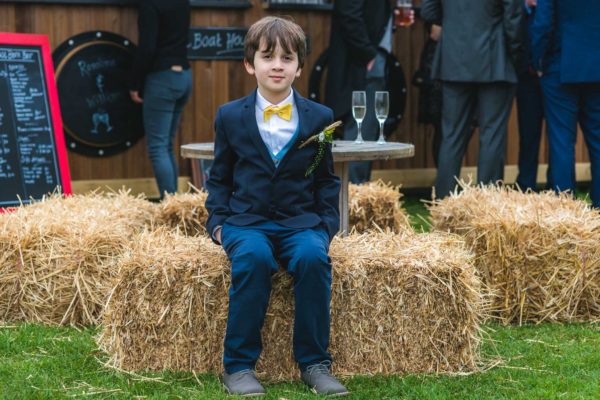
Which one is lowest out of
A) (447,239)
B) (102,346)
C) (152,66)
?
(102,346)

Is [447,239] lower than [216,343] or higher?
higher

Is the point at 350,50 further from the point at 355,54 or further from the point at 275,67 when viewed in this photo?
the point at 275,67

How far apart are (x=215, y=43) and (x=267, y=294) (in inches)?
203

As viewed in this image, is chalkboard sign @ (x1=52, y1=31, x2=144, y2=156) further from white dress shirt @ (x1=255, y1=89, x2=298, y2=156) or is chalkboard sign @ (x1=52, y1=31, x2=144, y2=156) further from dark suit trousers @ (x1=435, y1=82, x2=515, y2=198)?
white dress shirt @ (x1=255, y1=89, x2=298, y2=156)

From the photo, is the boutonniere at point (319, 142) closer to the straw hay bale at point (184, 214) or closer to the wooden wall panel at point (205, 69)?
the straw hay bale at point (184, 214)

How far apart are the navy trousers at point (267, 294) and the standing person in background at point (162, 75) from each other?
3966 millimetres

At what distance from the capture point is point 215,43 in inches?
349

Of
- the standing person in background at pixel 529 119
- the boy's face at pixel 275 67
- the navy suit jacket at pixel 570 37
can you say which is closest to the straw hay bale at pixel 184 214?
the boy's face at pixel 275 67

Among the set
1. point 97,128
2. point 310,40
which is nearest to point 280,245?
point 97,128

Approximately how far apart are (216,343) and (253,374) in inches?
11.5

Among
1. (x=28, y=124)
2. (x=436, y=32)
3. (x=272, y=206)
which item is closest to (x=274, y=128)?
(x=272, y=206)

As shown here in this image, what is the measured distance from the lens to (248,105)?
4.29 meters

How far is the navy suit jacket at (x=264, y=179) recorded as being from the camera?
13.8ft

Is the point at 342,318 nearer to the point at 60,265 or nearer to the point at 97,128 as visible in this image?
the point at 60,265
